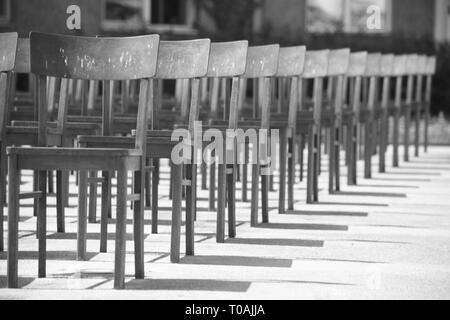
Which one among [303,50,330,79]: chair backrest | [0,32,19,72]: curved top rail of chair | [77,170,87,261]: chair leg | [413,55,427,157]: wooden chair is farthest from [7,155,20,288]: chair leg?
[413,55,427,157]: wooden chair

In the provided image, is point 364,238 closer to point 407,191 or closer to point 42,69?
point 42,69

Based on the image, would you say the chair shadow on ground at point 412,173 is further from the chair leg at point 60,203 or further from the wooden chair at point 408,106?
the chair leg at point 60,203

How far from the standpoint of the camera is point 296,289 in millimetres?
5188

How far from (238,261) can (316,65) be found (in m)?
3.60

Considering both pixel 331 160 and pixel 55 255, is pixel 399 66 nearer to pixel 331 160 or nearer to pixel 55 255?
pixel 331 160

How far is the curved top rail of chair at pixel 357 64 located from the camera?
10711 millimetres

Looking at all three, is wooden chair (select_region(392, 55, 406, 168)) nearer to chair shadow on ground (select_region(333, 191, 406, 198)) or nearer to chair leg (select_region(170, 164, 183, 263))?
chair shadow on ground (select_region(333, 191, 406, 198))

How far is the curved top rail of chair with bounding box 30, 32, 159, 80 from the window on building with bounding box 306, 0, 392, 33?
723 inches

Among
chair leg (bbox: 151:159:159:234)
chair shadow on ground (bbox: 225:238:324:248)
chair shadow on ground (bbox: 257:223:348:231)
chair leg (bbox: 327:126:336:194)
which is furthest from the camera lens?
chair leg (bbox: 327:126:336:194)

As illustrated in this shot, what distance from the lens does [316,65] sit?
9469mm

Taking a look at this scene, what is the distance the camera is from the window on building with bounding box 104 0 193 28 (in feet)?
75.2

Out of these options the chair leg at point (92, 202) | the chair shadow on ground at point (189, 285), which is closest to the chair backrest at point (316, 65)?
the chair leg at point (92, 202)
